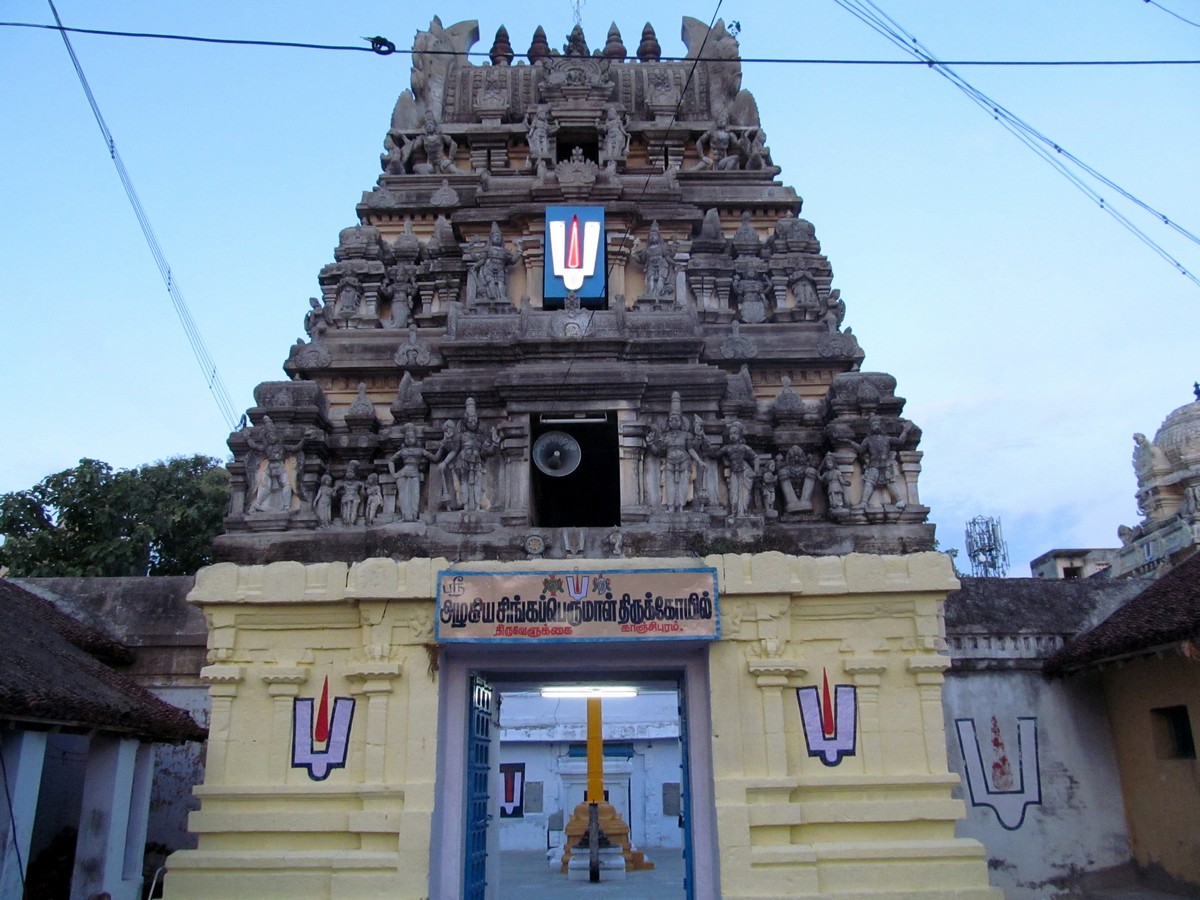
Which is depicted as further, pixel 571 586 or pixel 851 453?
pixel 851 453

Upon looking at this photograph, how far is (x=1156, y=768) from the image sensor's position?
13727 mm

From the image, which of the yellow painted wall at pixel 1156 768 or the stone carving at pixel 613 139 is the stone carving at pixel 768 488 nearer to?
the yellow painted wall at pixel 1156 768

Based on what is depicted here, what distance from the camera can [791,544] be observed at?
52.0 ft

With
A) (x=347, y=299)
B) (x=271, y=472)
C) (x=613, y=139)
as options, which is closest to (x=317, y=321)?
(x=347, y=299)

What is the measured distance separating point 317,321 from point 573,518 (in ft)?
22.8

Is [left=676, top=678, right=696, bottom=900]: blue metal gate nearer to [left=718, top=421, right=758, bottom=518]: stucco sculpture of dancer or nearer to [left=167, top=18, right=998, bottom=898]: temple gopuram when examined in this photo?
[left=167, top=18, right=998, bottom=898]: temple gopuram

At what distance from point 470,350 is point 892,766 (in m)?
10.1

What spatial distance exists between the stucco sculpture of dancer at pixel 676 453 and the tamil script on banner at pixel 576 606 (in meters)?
5.18

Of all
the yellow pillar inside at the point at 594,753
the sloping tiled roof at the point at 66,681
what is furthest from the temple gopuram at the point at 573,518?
the yellow pillar inside at the point at 594,753

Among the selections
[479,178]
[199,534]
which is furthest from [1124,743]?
[199,534]

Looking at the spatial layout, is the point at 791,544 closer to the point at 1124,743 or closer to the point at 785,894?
the point at 1124,743

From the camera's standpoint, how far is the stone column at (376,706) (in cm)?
1030

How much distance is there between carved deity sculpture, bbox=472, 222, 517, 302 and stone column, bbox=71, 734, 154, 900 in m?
9.67

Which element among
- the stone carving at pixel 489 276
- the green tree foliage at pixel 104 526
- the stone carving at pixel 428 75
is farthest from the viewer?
the green tree foliage at pixel 104 526
